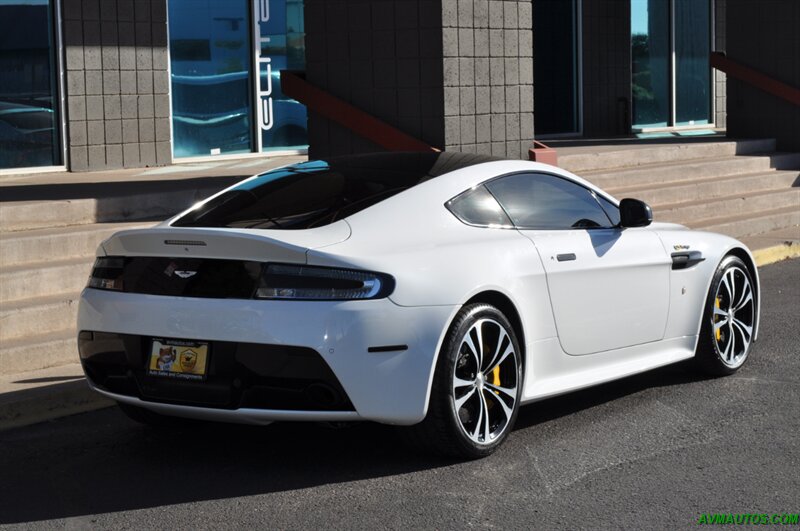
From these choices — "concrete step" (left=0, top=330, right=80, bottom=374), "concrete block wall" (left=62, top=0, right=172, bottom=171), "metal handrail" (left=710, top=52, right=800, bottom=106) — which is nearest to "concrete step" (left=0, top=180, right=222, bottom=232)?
"concrete step" (left=0, top=330, right=80, bottom=374)

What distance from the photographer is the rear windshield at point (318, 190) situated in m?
6.02

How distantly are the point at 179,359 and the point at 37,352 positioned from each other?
245 centimetres

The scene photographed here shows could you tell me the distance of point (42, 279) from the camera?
8766 mm

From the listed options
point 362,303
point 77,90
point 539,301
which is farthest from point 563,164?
point 362,303

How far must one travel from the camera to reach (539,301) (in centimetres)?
631

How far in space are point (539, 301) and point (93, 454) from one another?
230 centimetres

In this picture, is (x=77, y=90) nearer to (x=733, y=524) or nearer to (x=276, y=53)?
(x=276, y=53)

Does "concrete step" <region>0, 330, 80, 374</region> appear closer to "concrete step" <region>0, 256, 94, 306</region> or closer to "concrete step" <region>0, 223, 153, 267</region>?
"concrete step" <region>0, 256, 94, 306</region>

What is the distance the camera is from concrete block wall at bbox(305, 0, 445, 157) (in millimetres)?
12266

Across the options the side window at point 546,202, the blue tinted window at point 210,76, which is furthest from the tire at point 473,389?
the blue tinted window at point 210,76

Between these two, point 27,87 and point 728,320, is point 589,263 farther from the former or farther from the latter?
point 27,87

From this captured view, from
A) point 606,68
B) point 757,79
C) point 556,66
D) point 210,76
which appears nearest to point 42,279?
point 210,76

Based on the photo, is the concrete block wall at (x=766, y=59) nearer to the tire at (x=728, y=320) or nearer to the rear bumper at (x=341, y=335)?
the tire at (x=728, y=320)

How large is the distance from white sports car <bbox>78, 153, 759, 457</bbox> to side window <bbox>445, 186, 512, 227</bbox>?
11 mm
